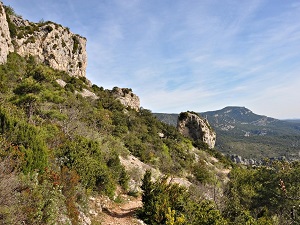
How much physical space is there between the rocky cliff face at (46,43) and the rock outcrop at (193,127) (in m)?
22.9

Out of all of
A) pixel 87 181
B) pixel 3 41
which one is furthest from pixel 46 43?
pixel 87 181

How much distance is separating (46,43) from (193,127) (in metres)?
32.5

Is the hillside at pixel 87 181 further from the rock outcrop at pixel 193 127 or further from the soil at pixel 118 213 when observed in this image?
the rock outcrop at pixel 193 127

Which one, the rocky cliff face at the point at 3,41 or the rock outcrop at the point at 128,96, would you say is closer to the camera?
the rocky cliff face at the point at 3,41

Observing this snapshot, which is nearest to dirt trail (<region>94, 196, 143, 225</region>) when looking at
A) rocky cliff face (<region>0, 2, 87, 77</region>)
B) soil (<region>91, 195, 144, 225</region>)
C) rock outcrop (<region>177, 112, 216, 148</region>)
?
soil (<region>91, 195, 144, 225</region>)

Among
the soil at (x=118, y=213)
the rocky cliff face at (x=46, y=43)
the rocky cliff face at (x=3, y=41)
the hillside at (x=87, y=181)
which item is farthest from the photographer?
the rocky cliff face at (x=46, y=43)

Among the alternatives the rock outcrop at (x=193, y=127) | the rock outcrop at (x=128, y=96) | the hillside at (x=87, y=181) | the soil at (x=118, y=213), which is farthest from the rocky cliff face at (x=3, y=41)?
the rock outcrop at (x=193, y=127)

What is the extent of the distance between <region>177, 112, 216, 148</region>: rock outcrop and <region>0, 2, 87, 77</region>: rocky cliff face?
22.9 meters

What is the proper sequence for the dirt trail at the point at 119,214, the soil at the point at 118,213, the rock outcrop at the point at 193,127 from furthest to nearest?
the rock outcrop at the point at 193,127 → the dirt trail at the point at 119,214 → the soil at the point at 118,213

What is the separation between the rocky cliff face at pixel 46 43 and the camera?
32750mm

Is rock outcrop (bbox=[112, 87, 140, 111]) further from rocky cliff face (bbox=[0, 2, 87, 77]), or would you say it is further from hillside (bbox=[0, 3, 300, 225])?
hillside (bbox=[0, 3, 300, 225])

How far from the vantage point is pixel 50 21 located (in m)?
45.3

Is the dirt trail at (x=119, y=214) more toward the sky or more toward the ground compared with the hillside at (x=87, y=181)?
more toward the ground

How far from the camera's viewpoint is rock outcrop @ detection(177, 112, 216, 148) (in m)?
52.9
